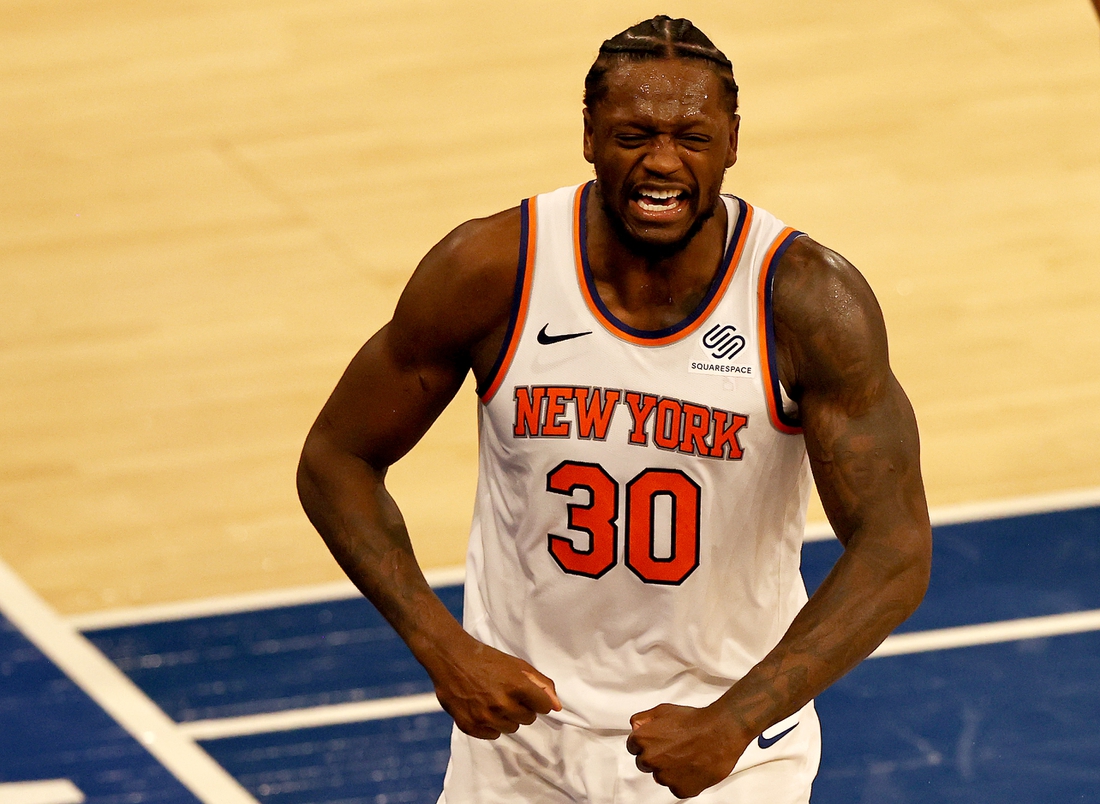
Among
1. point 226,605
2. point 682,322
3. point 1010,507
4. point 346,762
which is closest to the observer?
point 682,322

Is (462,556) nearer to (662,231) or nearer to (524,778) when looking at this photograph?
(524,778)

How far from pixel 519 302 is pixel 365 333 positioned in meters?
4.74

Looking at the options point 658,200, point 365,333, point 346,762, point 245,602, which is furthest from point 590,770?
point 365,333

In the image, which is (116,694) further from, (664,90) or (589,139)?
(664,90)

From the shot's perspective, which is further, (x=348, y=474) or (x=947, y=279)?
(x=947, y=279)

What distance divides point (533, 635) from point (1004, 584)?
3227 millimetres

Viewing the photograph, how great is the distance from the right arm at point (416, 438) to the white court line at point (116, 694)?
6.95 feet

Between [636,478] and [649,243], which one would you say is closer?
[649,243]

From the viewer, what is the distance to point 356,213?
944cm

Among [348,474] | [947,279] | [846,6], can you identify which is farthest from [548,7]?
[348,474]

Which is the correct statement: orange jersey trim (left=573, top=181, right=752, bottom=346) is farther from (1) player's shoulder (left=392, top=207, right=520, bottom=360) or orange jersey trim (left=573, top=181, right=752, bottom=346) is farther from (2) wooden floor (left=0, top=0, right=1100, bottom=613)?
(2) wooden floor (left=0, top=0, right=1100, bottom=613)

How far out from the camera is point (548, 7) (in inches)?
453

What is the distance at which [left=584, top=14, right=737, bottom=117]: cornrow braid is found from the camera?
349cm

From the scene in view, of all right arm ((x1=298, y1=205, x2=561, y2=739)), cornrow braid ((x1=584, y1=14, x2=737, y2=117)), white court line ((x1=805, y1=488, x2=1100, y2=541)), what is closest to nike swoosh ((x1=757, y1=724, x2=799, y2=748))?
right arm ((x1=298, y1=205, x2=561, y2=739))
